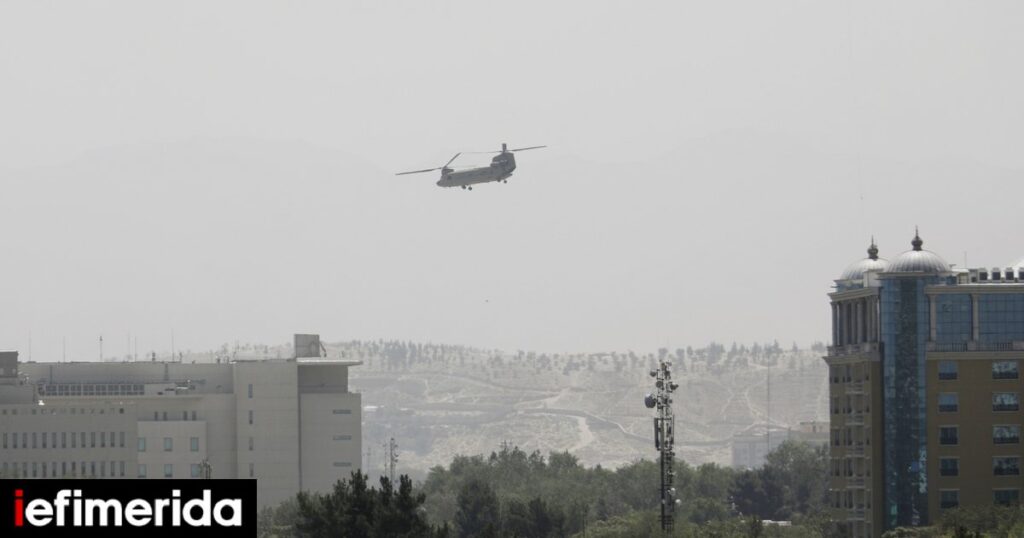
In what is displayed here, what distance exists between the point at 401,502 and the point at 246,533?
10374cm

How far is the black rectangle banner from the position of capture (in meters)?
72.6

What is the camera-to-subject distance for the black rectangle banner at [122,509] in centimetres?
7256

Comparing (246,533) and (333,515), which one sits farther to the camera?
(333,515)

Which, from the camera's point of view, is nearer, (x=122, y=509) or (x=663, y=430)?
(x=122, y=509)

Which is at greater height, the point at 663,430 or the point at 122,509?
the point at 122,509

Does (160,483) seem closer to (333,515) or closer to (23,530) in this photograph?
(23,530)

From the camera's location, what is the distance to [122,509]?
7294 cm

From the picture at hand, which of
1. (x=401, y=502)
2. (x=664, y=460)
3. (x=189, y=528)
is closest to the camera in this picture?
(x=189, y=528)

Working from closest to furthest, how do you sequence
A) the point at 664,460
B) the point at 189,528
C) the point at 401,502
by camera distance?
the point at 189,528
the point at 664,460
the point at 401,502

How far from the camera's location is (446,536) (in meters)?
168

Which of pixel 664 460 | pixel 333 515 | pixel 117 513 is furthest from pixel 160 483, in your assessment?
pixel 333 515

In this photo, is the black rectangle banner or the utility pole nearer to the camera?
the black rectangle banner

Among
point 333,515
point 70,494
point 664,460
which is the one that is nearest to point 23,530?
point 70,494

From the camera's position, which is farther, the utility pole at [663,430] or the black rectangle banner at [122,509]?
the utility pole at [663,430]
